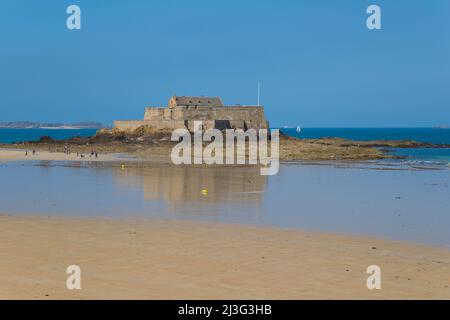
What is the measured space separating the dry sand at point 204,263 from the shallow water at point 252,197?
2.03 m

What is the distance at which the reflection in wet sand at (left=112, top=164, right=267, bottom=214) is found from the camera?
20.5 meters

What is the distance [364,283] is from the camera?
31.9ft

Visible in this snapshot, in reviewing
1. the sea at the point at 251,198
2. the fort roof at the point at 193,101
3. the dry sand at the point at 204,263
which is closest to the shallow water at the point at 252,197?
the sea at the point at 251,198

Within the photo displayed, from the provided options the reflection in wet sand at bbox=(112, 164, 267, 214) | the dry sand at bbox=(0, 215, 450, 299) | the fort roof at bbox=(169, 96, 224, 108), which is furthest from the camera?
the fort roof at bbox=(169, 96, 224, 108)

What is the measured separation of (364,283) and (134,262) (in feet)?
13.1

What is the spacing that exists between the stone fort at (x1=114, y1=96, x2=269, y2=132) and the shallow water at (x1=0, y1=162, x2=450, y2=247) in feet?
88.8

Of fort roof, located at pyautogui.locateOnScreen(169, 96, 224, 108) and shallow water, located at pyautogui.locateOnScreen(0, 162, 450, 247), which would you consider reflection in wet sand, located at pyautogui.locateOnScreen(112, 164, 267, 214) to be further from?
fort roof, located at pyautogui.locateOnScreen(169, 96, 224, 108)

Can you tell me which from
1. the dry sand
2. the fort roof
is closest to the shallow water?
the dry sand

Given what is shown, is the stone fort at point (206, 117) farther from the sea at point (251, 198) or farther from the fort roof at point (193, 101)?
the sea at point (251, 198)

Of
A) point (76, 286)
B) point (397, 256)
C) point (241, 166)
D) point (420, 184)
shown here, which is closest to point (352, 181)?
point (420, 184)

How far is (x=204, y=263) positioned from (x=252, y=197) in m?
11.6

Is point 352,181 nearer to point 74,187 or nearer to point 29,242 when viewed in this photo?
point 74,187

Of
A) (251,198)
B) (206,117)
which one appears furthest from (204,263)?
(206,117)

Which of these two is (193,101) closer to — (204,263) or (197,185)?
(197,185)
